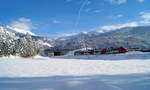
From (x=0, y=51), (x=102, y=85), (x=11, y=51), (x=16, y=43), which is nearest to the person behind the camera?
(x=102, y=85)

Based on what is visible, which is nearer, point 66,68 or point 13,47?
point 66,68

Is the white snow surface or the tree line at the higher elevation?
the tree line

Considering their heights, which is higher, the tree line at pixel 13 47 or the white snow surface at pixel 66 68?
the tree line at pixel 13 47

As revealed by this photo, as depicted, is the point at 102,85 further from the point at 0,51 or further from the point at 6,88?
the point at 0,51

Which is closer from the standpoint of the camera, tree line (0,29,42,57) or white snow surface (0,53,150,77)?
white snow surface (0,53,150,77)

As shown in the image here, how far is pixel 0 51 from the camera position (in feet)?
63.3

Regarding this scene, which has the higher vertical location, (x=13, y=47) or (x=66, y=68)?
(x=13, y=47)

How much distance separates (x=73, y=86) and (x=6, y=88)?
1914 mm

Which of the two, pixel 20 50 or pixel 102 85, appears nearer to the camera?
pixel 102 85

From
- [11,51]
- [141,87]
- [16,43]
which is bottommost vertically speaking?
[141,87]

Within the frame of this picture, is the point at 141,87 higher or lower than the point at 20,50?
lower

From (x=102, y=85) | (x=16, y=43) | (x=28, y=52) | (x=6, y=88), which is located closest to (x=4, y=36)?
(x=16, y=43)

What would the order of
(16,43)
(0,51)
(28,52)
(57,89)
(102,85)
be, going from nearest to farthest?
(57,89)
(102,85)
(0,51)
(16,43)
(28,52)

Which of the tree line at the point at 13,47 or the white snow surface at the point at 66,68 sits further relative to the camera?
the tree line at the point at 13,47
